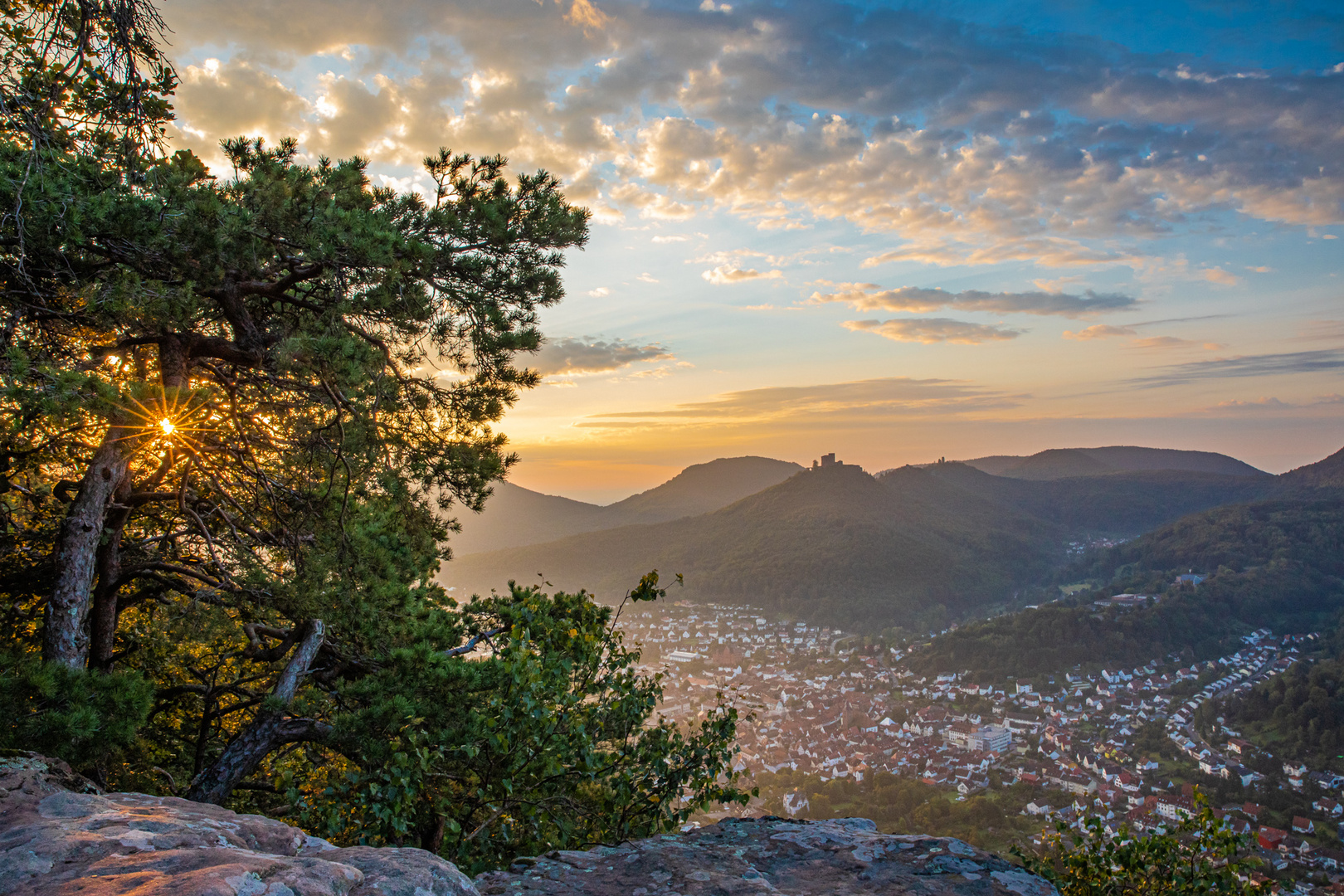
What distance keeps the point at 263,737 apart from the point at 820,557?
9208 cm

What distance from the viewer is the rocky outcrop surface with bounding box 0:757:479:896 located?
1.80 meters

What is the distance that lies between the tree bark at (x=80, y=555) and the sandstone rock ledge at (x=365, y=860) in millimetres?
2680

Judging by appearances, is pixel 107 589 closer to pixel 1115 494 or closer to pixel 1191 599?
pixel 1191 599

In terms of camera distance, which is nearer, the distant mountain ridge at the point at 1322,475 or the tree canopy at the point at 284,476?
the tree canopy at the point at 284,476

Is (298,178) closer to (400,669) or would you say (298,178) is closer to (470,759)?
(400,669)

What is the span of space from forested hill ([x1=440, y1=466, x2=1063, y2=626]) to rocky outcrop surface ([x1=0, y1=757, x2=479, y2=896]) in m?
75.3

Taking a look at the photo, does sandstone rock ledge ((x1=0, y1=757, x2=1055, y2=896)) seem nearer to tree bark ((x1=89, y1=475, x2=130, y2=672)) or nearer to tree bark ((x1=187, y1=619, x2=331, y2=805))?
tree bark ((x1=187, y1=619, x2=331, y2=805))

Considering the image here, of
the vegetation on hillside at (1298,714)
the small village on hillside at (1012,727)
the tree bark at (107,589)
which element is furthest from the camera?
the vegetation on hillside at (1298,714)

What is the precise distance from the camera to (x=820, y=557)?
303ft

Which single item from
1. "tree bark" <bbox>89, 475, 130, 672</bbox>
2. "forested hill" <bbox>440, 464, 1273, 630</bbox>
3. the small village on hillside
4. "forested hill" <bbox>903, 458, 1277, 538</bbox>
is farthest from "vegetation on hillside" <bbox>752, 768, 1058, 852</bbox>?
"forested hill" <bbox>903, 458, 1277, 538</bbox>

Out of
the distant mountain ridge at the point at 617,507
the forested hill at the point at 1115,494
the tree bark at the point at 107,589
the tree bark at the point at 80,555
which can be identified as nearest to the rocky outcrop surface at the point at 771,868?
the tree bark at the point at 80,555

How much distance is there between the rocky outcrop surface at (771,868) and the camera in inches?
114

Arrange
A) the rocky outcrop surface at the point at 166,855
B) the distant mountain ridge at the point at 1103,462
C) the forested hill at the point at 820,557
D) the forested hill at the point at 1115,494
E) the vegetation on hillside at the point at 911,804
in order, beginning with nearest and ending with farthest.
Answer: the rocky outcrop surface at the point at 166,855, the vegetation on hillside at the point at 911,804, the forested hill at the point at 820,557, the forested hill at the point at 1115,494, the distant mountain ridge at the point at 1103,462

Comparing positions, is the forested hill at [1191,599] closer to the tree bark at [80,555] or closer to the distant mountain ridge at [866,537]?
the distant mountain ridge at [866,537]
